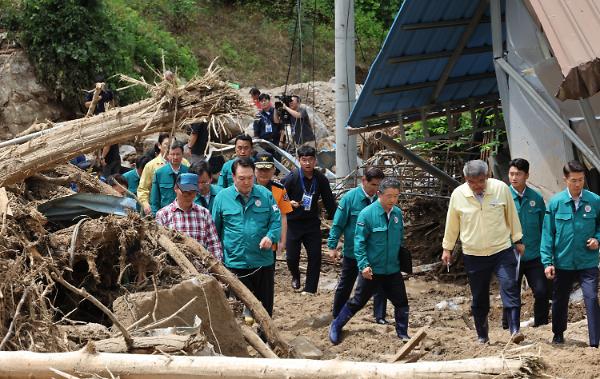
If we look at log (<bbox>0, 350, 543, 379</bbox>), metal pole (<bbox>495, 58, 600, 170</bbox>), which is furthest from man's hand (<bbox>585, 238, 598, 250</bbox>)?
log (<bbox>0, 350, 543, 379</bbox>)

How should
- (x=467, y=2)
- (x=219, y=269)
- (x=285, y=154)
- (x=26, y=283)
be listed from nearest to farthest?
(x=26, y=283) < (x=219, y=269) < (x=467, y=2) < (x=285, y=154)

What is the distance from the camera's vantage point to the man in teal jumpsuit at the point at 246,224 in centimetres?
993

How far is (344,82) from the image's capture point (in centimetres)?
1552

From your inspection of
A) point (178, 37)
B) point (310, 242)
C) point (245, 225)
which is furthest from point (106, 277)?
point (178, 37)

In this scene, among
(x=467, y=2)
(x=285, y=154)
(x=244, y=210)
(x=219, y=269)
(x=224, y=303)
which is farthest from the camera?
(x=285, y=154)

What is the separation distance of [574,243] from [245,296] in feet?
9.67

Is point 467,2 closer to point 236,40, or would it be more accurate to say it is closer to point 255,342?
point 255,342

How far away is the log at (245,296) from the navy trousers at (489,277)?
194 cm

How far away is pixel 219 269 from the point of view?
29.8 feet

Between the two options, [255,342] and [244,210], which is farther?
[244,210]

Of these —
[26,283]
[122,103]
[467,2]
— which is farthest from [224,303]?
[122,103]

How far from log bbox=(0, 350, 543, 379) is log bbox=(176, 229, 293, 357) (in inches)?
106

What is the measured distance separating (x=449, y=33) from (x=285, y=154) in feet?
11.8

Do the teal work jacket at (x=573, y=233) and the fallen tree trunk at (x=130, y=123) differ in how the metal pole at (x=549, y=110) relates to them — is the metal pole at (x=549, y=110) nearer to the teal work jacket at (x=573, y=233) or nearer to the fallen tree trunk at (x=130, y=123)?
the teal work jacket at (x=573, y=233)
